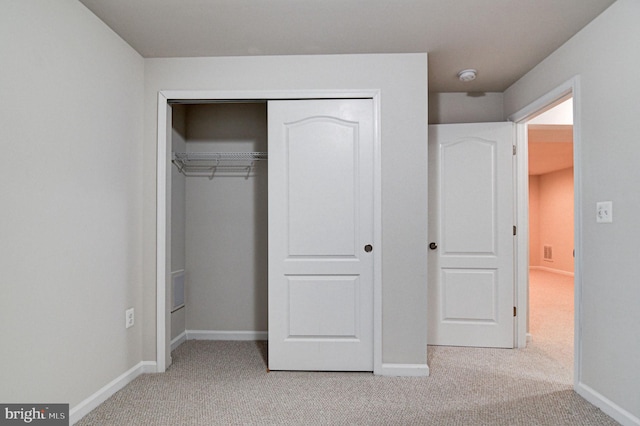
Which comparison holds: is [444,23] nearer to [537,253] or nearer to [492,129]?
[492,129]

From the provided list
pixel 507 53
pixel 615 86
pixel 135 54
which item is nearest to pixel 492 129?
pixel 507 53

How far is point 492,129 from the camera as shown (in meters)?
3.50

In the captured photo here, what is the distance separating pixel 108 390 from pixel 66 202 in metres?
1.23

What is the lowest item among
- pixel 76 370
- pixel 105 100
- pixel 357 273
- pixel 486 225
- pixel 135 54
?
pixel 76 370

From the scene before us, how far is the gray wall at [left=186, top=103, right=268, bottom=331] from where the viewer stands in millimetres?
3736

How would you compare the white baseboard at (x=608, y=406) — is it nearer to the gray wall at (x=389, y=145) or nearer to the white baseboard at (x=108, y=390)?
the gray wall at (x=389, y=145)

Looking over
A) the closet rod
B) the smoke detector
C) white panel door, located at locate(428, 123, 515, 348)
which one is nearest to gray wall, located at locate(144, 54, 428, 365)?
the smoke detector

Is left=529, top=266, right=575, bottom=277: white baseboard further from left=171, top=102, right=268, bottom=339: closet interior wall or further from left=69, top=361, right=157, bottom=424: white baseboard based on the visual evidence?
left=69, top=361, right=157, bottom=424: white baseboard

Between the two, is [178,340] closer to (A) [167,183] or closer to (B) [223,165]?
(A) [167,183]

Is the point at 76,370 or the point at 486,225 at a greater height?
the point at 486,225

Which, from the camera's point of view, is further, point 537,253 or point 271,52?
point 537,253

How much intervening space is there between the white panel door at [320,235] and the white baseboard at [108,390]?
92cm

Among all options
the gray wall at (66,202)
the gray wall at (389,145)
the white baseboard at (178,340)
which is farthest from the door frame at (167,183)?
the white baseboard at (178,340)

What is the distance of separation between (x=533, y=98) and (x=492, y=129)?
427 millimetres
